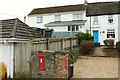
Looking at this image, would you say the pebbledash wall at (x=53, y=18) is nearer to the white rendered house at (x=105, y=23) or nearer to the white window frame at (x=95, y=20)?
the white window frame at (x=95, y=20)

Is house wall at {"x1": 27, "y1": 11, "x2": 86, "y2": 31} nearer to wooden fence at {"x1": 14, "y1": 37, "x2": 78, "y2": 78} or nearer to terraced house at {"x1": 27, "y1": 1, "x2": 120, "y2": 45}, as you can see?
terraced house at {"x1": 27, "y1": 1, "x2": 120, "y2": 45}

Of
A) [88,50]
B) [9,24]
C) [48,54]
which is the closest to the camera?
[48,54]

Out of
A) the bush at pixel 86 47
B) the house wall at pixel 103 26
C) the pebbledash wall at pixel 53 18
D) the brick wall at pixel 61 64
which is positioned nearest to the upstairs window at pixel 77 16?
the pebbledash wall at pixel 53 18

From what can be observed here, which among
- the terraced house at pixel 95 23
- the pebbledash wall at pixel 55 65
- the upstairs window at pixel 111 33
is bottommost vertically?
the pebbledash wall at pixel 55 65

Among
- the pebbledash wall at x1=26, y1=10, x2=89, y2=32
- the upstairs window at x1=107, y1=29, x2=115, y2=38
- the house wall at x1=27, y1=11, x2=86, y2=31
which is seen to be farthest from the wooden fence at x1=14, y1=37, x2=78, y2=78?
the house wall at x1=27, y1=11, x2=86, y2=31

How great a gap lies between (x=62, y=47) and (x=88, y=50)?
153 inches

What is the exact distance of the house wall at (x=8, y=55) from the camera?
5.66 meters

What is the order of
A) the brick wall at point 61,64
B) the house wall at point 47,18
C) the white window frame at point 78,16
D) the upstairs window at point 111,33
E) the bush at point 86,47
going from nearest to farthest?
the brick wall at point 61,64 → the bush at point 86,47 → the upstairs window at point 111,33 → the white window frame at point 78,16 → the house wall at point 47,18

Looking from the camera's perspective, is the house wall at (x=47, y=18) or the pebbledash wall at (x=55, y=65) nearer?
the pebbledash wall at (x=55, y=65)

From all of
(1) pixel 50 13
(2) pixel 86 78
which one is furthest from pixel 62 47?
(1) pixel 50 13

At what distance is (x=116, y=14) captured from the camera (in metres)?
19.1

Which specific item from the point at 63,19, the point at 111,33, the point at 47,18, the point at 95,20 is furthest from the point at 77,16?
the point at 111,33

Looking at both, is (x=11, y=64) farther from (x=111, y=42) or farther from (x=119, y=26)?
(x=119, y=26)

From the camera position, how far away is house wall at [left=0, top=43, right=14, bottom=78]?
566cm
